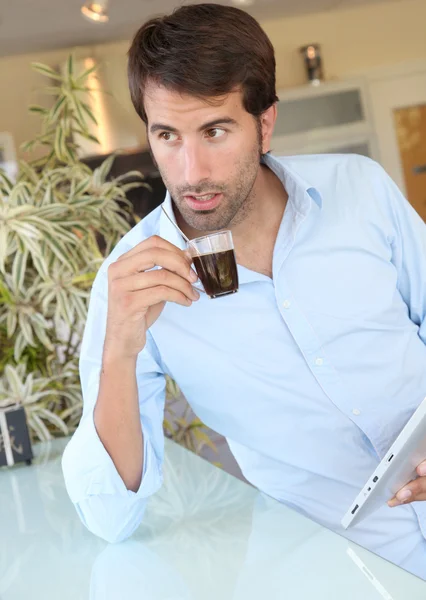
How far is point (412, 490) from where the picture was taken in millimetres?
1344

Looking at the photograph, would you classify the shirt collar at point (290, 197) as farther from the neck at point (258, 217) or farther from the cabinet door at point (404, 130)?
the cabinet door at point (404, 130)

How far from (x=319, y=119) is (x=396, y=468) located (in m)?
5.92

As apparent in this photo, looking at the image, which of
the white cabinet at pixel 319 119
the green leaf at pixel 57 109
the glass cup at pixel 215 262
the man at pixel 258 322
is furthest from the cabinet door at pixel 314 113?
the glass cup at pixel 215 262

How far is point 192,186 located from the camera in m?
1.43

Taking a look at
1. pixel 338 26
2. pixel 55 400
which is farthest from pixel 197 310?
pixel 338 26

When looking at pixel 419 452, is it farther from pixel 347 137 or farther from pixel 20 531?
pixel 347 137

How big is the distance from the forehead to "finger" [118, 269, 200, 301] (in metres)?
0.31

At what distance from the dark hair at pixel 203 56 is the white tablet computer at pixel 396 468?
70cm

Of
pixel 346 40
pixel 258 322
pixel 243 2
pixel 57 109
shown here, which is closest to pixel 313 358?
pixel 258 322

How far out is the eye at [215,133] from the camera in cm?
147

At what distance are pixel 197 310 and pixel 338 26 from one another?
5.96 meters

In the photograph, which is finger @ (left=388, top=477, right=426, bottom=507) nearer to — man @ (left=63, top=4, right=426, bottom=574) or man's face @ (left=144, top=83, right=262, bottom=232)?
man @ (left=63, top=4, right=426, bottom=574)

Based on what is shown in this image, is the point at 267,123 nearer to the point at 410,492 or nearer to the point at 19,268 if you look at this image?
the point at 410,492

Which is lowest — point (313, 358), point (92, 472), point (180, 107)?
point (92, 472)
